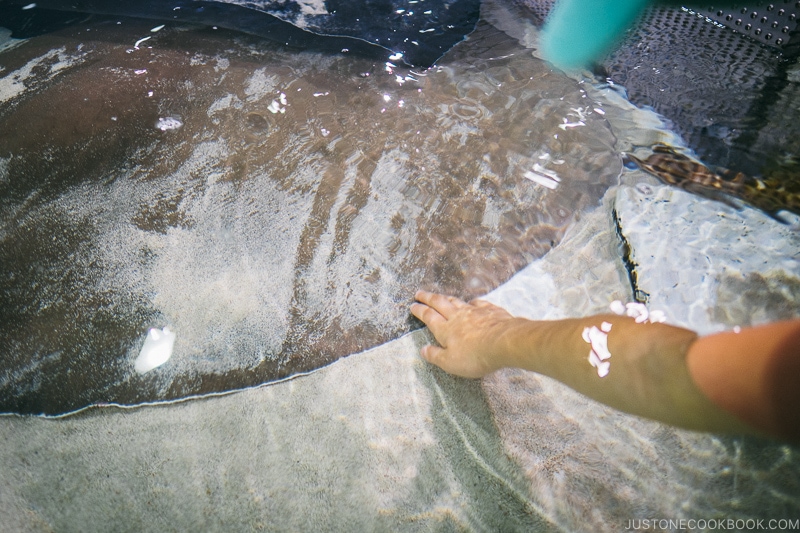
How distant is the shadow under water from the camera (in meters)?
1.84

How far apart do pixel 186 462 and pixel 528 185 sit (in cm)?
219

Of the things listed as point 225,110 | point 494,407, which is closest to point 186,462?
point 494,407

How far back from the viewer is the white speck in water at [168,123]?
2496mm

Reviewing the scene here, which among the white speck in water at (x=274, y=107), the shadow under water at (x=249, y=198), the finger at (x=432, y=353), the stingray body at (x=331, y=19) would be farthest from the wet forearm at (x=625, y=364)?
the stingray body at (x=331, y=19)

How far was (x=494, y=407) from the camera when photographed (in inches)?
72.1

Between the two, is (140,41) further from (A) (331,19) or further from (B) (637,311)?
(B) (637,311)

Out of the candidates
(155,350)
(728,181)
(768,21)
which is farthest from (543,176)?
(155,350)

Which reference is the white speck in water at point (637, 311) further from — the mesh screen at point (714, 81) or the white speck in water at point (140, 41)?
the white speck in water at point (140, 41)

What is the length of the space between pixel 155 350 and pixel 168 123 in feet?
4.87

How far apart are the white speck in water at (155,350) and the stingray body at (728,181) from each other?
273 cm

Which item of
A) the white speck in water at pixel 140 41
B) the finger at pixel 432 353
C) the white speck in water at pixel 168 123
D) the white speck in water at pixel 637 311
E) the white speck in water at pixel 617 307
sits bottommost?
the finger at pixel 432 353

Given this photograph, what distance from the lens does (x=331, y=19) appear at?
3373 millimetres

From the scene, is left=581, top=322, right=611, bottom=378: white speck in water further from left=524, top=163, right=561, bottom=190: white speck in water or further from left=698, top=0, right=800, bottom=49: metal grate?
left=698, top=0, right=800, bottom=49: metal grate

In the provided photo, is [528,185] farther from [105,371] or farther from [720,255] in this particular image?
[105,371]
